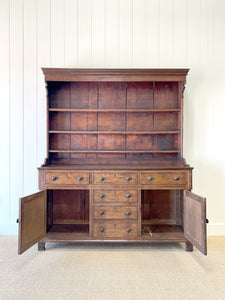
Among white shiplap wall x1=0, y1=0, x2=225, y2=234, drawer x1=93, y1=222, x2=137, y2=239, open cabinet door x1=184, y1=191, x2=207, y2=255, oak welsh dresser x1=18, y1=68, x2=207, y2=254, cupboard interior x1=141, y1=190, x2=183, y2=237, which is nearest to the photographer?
open cabinet door x1=184, y1=191, x2=207, y2=255

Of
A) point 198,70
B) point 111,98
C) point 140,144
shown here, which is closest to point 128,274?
point 140,144

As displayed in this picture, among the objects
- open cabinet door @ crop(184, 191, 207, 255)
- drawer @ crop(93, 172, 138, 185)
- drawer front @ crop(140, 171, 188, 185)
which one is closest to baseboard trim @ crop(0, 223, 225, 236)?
open cabinet door @ crop(184, 191, 207, 255)

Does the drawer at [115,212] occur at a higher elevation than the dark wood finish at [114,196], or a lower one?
lower

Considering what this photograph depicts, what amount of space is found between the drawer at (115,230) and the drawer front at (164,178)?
1.69 feet

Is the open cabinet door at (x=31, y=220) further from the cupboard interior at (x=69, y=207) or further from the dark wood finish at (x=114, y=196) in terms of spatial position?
the dark wood finish at (x=114, y=196)

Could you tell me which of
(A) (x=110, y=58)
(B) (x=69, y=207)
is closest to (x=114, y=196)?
(B) (x=69, y=207)

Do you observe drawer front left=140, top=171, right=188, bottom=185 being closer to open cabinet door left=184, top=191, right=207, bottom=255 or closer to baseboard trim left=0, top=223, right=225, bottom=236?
open cabinet door left=184, top=191, right=207, bottom=255

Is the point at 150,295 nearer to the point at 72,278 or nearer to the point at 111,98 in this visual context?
the point at 72,278

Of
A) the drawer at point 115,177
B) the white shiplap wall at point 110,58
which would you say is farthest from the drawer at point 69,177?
the white shiplap wall at point 110,58

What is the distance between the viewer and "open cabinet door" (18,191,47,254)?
2.06m

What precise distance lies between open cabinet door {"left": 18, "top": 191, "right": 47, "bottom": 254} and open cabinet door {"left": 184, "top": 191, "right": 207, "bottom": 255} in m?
1.58

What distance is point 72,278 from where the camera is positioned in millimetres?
1929

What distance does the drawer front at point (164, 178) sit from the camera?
7.99ft

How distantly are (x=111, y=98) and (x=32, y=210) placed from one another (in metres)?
1.68
